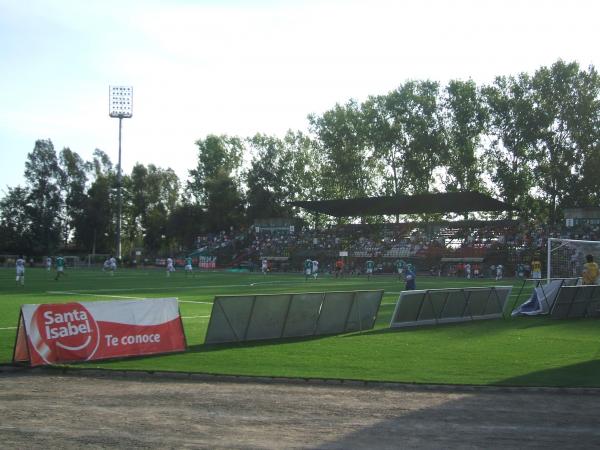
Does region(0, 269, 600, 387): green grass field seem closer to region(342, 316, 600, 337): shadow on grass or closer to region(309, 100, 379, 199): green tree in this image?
region(342, 316, 600, 337): shadow on grass

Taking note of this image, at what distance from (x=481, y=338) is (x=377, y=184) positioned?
2705 inches

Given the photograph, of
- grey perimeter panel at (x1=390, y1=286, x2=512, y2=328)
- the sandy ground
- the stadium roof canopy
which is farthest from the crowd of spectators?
the sandy ground

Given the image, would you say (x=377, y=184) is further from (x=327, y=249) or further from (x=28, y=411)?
(x=28, y=411)

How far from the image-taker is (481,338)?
18.3m

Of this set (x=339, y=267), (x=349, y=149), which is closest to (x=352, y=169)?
(x=349, y=149)

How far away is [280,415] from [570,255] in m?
24.4

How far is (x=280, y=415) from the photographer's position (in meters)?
9.69

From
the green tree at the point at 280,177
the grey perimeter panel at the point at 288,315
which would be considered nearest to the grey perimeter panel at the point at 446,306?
the grey perimeter panel at the point at 288,315

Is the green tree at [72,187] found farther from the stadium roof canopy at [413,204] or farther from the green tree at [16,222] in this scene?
the stadium roof canopy at [413,204]

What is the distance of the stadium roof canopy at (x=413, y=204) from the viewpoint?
62.0 meters

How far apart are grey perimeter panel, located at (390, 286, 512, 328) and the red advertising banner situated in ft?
23.9

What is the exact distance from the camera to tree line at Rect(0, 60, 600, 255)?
72812 mm

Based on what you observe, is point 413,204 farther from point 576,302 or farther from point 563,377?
point 563,377

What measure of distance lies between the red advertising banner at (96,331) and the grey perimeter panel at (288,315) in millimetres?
1313
